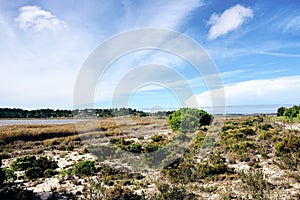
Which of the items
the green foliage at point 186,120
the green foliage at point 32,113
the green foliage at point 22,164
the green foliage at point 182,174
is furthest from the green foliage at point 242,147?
the green foliage at point 32,113

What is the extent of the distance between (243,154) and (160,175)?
5.97m

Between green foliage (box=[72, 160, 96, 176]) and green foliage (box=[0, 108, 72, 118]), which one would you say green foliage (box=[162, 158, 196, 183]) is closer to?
green foliage (box=[72, 160, 96, 176])

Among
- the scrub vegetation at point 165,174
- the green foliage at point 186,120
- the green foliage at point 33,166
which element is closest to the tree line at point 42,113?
the green foliage at point 186,120

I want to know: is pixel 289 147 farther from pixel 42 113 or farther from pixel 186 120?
pixel 42 113

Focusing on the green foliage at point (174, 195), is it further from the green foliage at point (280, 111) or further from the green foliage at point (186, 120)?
the green foliage at point (280, 111)

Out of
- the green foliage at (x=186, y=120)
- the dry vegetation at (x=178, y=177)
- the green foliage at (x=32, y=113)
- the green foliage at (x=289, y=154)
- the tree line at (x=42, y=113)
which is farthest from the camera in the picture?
the green foliage at (x=32, y=113)

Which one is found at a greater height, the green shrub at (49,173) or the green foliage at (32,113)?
the green foliage at (32,113)

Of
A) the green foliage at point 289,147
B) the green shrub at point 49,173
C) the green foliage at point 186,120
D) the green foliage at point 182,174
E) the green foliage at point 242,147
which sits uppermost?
the green foliage at point 186,120

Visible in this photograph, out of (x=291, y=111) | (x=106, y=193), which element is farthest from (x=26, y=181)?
(x=291, y=111)

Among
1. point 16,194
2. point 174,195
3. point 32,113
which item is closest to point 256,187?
point 174,195

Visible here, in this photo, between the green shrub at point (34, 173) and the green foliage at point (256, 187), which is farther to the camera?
the green shrub at point (34, 173)

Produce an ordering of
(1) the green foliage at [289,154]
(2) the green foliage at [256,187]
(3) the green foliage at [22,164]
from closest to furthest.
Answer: (2) the green foliage at [256,187], (1) the green foliage at [289,154], (3) the green foliage at [22,164]

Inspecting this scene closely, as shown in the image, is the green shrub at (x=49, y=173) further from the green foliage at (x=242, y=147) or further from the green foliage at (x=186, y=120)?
the green foliage at (x=186, y=120)

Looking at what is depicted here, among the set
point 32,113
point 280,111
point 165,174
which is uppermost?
point 32,113
